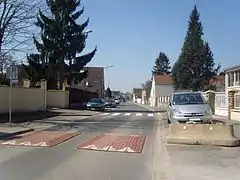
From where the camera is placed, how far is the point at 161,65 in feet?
494

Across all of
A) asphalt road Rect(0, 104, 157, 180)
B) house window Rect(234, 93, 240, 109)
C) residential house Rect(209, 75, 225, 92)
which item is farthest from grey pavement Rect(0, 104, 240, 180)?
residential house Rect(209, 75, 225, 92)

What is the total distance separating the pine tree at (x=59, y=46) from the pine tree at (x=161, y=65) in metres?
98.9

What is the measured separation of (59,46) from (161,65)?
338 ft

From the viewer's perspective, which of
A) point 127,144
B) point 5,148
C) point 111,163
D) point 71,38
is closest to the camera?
point 111,163

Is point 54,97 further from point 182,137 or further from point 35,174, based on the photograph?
point 35,174

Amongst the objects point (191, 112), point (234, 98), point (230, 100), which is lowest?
point (191, 112)

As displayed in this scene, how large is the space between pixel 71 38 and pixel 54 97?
8414 millimetres

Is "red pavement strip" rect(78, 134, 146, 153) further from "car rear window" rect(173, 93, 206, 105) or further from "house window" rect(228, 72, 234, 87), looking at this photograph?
"house window" rect(228, 72, 234, 87)

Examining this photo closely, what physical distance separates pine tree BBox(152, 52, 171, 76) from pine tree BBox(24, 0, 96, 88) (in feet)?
324

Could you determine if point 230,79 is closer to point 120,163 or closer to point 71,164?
point 120,163

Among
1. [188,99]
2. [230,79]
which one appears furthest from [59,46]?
[188,99]

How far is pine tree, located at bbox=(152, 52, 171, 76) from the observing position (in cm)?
14946

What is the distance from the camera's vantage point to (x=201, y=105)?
65.3ft

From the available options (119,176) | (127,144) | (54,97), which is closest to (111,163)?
(119,176)
